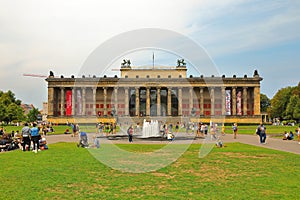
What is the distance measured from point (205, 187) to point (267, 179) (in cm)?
317

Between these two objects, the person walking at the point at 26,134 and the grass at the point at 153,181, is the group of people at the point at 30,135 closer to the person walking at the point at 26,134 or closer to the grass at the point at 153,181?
the person walking at the point at 26,134

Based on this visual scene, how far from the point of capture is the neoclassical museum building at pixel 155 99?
10464 centimetres

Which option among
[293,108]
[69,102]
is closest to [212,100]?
[293,108]

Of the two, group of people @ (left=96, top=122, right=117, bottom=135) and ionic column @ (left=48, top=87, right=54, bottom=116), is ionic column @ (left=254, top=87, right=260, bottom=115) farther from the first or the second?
ionic column @ (left=48, top=87, right=54, bottom=116)

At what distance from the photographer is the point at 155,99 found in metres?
114

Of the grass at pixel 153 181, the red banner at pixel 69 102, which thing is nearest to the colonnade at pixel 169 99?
the red banner at pixel 69 102

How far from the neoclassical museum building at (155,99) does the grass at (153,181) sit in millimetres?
84237

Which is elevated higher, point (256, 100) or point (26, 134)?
point (256, 100)

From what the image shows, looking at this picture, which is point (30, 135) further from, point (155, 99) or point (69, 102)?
point (155, 99)

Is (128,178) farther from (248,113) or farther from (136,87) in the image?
(248,113)

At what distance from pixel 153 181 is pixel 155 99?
101288 mm

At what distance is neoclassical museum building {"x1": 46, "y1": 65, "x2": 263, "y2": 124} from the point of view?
4120 inches

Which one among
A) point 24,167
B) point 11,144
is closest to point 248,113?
point 11,144

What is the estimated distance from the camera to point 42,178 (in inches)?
514
